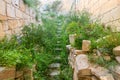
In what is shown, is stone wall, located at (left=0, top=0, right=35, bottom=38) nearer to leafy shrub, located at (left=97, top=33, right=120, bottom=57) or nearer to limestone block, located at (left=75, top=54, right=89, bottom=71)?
limestone block, located at (left=75, top=54, right=89, bottom=71)

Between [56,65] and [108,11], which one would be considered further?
[56,65]

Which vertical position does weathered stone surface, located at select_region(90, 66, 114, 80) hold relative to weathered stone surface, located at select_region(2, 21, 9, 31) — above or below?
below

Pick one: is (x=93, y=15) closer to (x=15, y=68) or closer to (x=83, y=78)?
(x=83, y=78)

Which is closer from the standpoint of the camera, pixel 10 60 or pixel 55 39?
pixel 10 60

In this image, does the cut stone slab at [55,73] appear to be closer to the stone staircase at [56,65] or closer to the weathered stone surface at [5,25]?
the stone staircase at [56,65]

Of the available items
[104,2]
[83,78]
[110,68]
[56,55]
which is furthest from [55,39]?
[110,68]

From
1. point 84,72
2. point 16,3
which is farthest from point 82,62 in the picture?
point 16,3

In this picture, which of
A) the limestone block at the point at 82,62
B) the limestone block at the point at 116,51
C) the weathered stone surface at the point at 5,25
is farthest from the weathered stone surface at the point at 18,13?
the limestone block at the point at 116,51

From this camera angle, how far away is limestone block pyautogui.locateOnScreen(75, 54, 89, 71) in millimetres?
2570

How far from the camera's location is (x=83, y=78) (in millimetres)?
2615

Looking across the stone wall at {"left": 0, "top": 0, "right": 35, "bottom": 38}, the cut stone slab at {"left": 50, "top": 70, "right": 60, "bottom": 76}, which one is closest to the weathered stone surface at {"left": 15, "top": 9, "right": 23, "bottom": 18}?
the stone wall at {"left": 0, "top": 0, "right": 35, "bottom": 38}

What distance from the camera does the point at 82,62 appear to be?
8.89 ft

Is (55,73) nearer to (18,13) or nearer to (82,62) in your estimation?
(82,62)

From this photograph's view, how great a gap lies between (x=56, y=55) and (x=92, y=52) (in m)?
2.14
